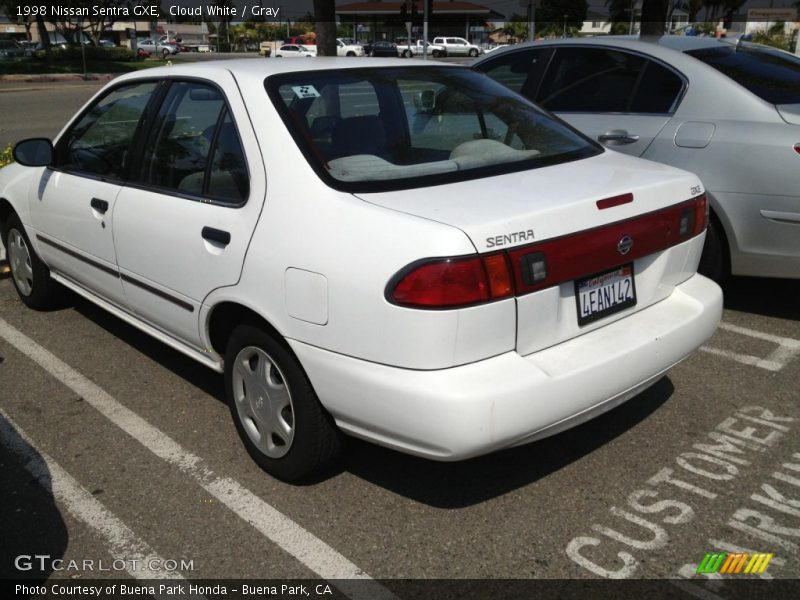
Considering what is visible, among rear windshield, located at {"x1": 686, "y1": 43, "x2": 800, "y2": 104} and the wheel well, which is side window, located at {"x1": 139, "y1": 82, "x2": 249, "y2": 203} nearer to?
the wheel well

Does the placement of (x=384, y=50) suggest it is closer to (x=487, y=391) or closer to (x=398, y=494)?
(x=398, y=494)

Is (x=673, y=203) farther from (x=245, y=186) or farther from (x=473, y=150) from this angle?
(x=245, y=186)

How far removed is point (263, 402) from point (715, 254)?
10.0 ft

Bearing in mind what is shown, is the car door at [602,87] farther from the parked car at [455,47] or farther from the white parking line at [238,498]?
the parked car at [455,47]

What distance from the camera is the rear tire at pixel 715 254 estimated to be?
191 inches

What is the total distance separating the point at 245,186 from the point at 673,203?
171 cm

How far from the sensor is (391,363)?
8.54ft

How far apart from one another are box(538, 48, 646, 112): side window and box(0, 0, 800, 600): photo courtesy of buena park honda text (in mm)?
990

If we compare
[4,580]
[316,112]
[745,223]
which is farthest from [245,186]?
[745,223]

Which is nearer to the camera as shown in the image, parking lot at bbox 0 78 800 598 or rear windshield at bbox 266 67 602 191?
parking lot at bbox 0 78 800 598

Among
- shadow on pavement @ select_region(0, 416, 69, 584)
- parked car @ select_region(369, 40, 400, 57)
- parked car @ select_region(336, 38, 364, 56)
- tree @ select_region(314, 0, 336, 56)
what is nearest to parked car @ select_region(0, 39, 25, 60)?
parked car @ select_region(336, 38, 364, 56)

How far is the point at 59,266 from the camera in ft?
15.5

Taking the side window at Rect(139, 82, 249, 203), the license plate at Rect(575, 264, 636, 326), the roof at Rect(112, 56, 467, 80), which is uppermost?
the roof at Rect(112, 56, 467, 80)

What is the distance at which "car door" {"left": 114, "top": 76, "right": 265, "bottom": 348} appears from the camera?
3162 mm
